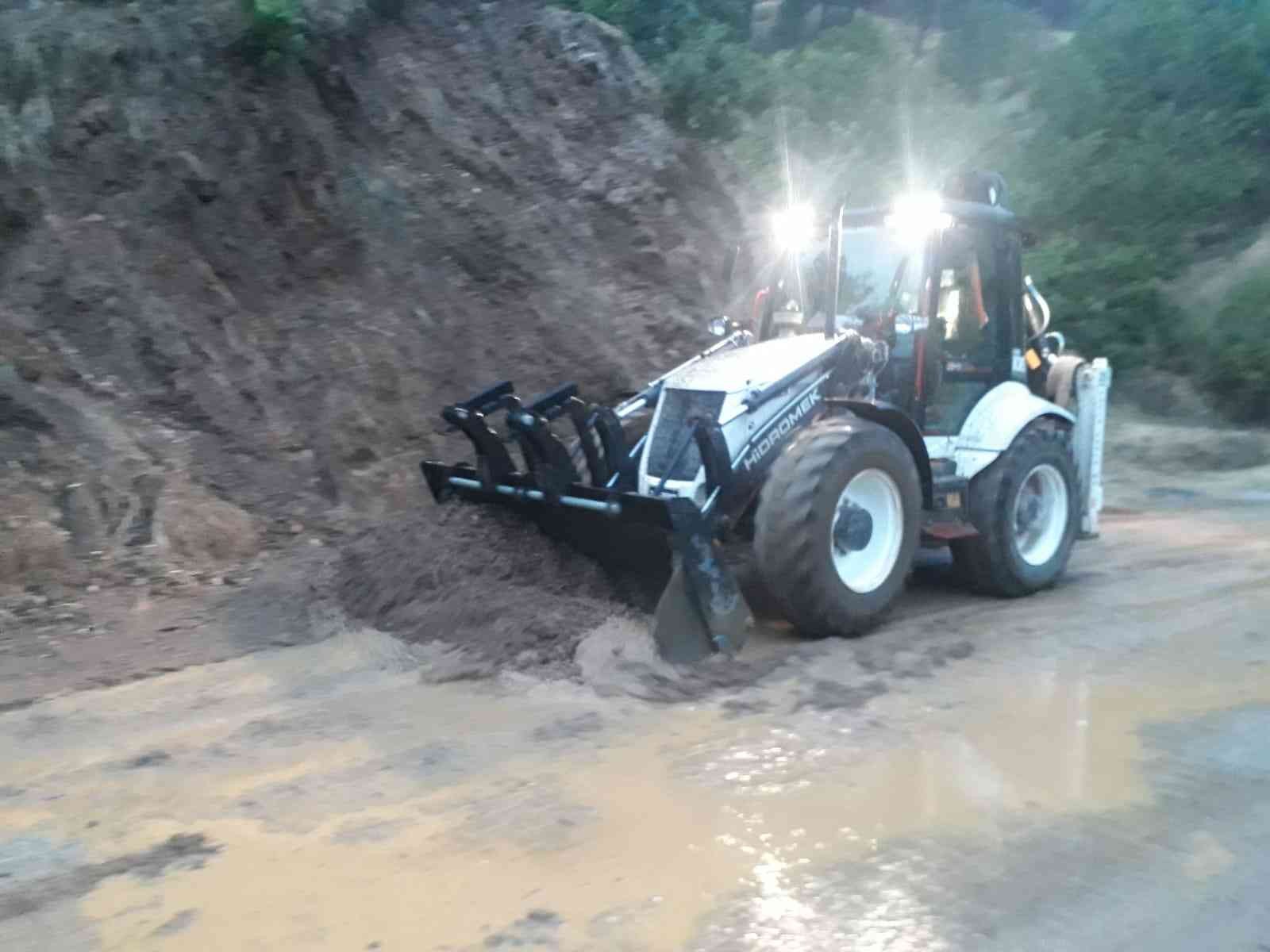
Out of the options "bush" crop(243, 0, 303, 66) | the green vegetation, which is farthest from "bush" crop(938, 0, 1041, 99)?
"bush" crop(243, 0, 303, 66)

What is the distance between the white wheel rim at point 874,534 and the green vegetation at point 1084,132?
901 cm

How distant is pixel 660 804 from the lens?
16.3 ft

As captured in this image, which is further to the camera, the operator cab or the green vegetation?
the green vegetation

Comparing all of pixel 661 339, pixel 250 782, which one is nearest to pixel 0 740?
pixel 250 782

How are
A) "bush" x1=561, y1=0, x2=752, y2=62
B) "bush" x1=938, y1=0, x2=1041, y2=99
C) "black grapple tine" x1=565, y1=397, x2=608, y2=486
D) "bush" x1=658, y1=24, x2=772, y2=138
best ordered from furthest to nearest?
1. "bush" x1=938, y1=0, x2=1041, y2=99
2. "bush" x1=561, y1=0, x2=752, y2=62
3. "bush" x1=658, y1=24, x2=772, y2=138
4. "black grapple tine" x1=565, y1=397, x2=608, y2=486

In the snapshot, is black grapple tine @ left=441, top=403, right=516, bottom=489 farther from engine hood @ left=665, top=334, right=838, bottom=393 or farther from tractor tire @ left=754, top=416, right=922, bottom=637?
tractor tire @ left=754, top=416, right=922, bottom=637

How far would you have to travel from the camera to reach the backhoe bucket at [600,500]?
648cm

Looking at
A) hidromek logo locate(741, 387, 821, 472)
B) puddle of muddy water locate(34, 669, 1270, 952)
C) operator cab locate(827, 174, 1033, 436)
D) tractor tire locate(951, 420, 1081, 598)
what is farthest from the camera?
tractor tire locate(951, 420, 1081, 598)

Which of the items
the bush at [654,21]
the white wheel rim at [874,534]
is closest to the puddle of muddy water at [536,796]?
the white wheel rim at [874,534]

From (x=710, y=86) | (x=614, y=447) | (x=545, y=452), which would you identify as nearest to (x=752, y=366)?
(x=614, y=447)

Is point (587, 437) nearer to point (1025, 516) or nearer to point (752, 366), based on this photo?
point (752, 366)

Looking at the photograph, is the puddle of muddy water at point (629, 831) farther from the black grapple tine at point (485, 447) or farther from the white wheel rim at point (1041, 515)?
the white wheel rim at point (1041, 515)

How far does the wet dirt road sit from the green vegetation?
33.1ft

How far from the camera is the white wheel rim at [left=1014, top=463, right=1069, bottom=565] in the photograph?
849 cm
